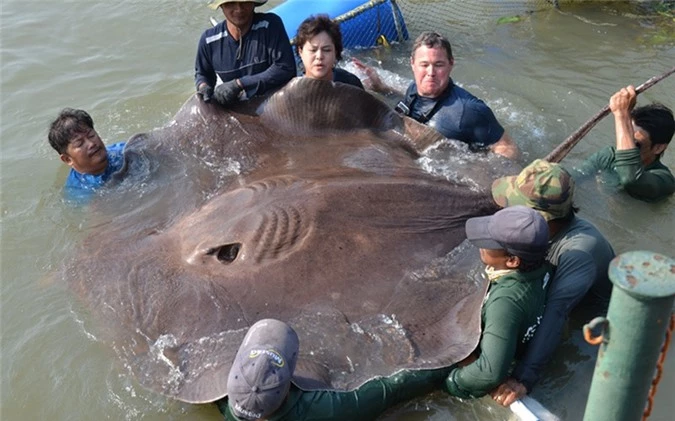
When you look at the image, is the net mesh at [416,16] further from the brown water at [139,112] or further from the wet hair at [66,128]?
the wet hair at [66,128]

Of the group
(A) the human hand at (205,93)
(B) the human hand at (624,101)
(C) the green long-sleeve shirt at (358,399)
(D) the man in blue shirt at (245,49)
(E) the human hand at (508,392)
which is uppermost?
(D) the man in blue shirt at (245,49)

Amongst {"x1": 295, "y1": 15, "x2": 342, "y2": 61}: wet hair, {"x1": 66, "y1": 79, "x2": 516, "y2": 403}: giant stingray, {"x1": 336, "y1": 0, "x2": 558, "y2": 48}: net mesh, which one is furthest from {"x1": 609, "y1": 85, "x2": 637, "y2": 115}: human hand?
{"x1": 336, "y1": 0, "x2": 558, "y2": 48}: net mesh

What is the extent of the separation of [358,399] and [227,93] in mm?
2817

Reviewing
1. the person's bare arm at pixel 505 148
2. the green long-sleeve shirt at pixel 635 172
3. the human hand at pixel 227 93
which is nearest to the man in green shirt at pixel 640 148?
the green long-sleeve shirt at pixel 635 172

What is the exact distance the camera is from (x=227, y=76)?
18.8 ft

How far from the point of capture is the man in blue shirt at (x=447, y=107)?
531 cm

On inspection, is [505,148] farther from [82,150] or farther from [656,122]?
[82,150]

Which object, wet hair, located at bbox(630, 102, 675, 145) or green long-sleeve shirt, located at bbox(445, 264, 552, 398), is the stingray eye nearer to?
green long-sleeve shirt, located at bbox(445, 264, 552, 398)

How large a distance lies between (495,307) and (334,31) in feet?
10.4

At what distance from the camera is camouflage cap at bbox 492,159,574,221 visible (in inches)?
149

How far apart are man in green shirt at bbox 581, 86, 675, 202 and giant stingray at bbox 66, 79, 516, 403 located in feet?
3.98

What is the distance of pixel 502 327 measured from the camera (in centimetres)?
340

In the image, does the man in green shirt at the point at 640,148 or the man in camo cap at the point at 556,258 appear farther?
the man in green shirt at the point at 640,148

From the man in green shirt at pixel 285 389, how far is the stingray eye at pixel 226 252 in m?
0.67
